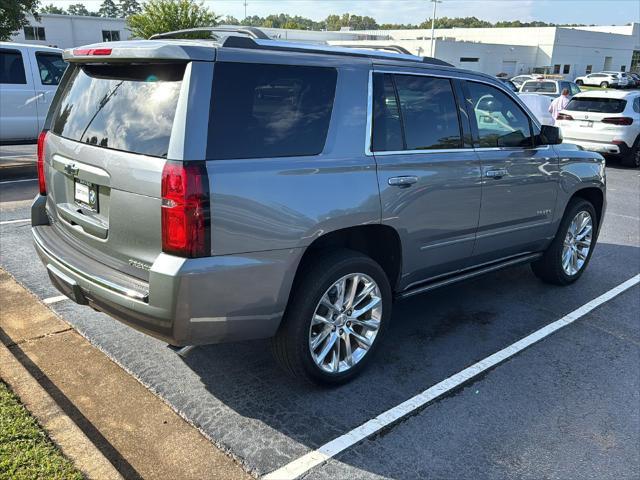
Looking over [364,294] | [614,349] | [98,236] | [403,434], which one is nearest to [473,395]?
[403,434]

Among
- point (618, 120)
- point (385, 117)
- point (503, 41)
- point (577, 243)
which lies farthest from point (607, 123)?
point (503, 41)

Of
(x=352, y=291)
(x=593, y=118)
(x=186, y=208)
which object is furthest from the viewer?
(x=593, y=118)

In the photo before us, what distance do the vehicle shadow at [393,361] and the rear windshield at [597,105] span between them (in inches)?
362

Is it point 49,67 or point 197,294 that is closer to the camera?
point 197,294

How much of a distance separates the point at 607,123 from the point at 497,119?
10.3 metres

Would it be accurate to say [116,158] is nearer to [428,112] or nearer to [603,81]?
[428,112]

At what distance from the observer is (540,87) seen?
79.9 feet

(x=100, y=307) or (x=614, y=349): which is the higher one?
(x=100, y=307)

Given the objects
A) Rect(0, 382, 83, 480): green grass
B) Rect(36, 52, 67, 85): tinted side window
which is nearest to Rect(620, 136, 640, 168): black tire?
Rect(36, 52, 67, 85): tinted side window

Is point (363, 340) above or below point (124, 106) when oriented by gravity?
below

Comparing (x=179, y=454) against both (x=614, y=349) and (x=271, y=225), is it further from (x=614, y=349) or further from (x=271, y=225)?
(x=614, y=349)

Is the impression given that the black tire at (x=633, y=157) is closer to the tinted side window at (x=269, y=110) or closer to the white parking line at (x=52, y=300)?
the tinted side window at (x=269, y=110)

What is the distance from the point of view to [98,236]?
10.4 ft

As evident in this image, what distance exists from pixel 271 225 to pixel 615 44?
315 feet
